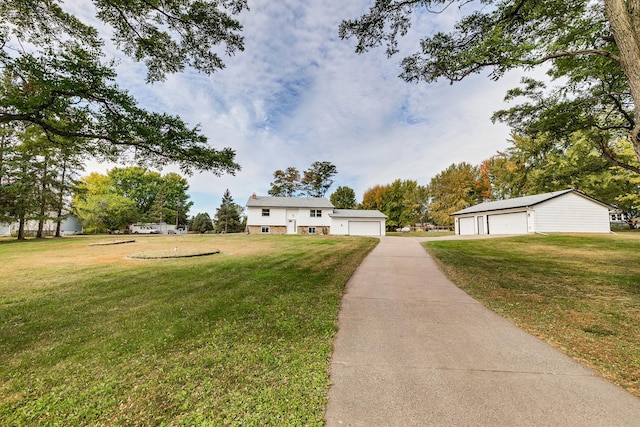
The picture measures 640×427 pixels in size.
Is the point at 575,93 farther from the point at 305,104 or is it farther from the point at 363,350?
the point at 305,104

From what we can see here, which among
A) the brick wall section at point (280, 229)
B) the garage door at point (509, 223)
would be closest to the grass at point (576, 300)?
the garage door at point (509, 223)

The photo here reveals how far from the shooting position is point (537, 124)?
8367 millimetres

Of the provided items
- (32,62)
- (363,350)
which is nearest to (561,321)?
(363,350)

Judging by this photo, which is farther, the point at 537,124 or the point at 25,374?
the point at 537,124

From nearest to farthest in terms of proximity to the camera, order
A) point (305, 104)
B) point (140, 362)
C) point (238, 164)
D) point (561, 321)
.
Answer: point (140, 362), point (561, 321), point (238, 164), point (305, 104)

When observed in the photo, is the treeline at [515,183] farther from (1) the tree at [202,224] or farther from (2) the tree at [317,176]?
(1) the tree at [202,224]

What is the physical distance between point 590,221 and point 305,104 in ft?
86.3

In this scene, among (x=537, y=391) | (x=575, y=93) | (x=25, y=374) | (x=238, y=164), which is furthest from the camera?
(x=575, y=93)

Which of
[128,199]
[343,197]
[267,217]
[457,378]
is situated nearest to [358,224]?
[267,217]

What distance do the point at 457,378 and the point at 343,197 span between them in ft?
163

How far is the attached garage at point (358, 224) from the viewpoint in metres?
31.6

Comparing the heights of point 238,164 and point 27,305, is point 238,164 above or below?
A: above

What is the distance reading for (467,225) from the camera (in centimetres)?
3095

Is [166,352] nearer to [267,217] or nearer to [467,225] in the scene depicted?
[267,217]
